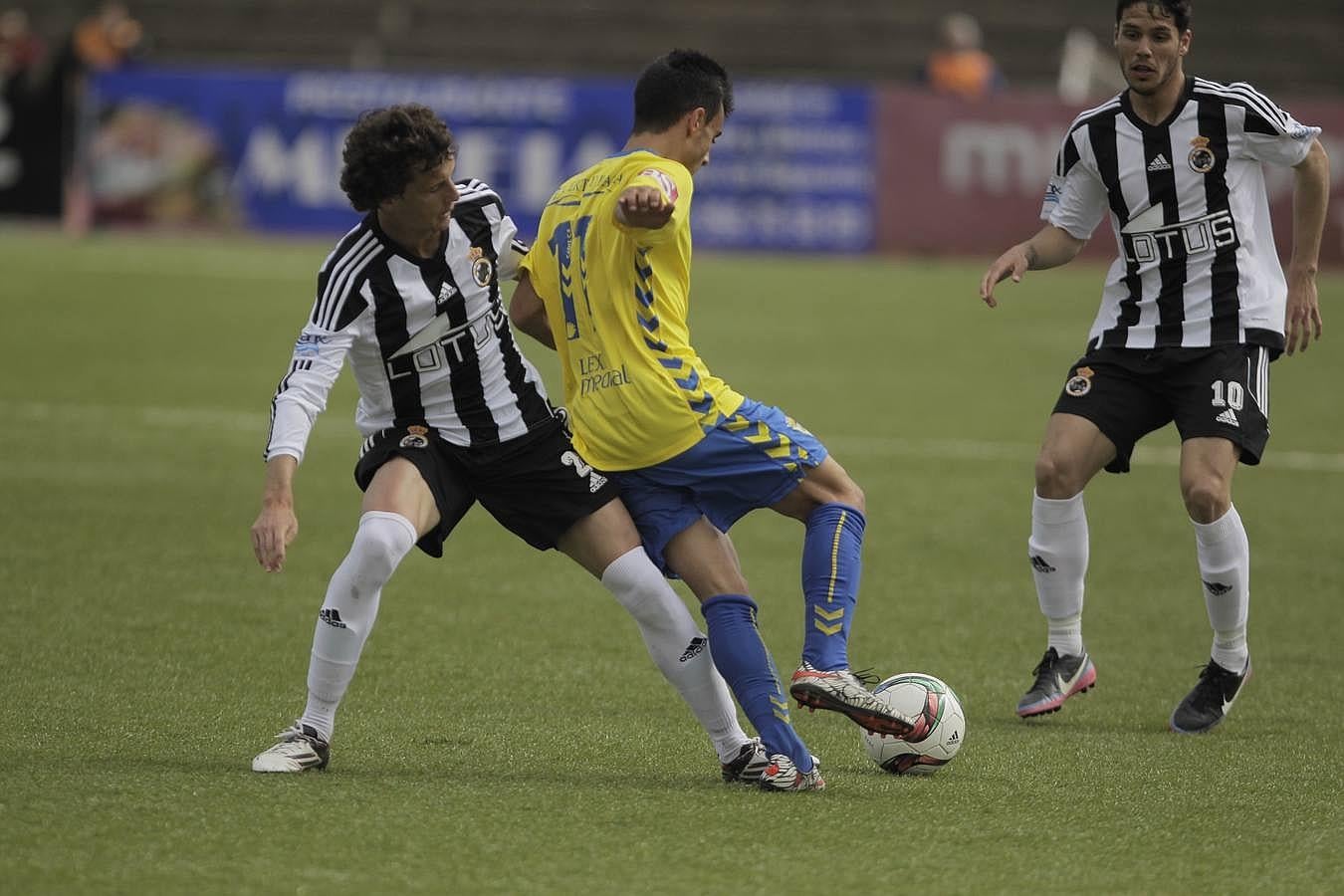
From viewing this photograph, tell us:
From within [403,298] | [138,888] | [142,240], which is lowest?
[142,240]

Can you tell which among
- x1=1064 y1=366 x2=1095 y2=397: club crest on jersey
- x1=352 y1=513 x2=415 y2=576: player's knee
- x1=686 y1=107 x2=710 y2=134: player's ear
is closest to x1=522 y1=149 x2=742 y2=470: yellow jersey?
x1=686 y1=107 x2=710 y2=134: player's ear

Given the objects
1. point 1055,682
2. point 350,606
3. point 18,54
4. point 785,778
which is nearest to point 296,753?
point 350,606

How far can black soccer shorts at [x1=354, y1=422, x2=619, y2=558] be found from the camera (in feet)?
17.1

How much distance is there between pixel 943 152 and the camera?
21.6 m

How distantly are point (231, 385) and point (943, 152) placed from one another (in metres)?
10.4

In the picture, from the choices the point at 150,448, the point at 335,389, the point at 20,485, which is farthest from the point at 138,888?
the point at 335,389

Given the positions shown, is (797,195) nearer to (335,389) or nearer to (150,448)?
(335,389)

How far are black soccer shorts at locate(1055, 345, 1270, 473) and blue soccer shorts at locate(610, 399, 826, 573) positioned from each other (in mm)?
1391

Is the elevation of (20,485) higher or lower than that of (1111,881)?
lower

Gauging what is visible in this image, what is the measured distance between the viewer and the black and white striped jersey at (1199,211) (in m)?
6.15

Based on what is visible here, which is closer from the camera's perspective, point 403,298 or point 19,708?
point 403,298

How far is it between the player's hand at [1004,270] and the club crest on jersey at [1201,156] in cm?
57

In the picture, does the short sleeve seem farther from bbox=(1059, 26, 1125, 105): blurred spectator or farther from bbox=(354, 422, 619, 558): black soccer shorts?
bbox=(1059, 26, 1125, 105): blurred spectator

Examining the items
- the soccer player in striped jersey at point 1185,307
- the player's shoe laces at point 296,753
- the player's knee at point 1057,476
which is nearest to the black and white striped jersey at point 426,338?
the player's shoe laces at point 296,753
